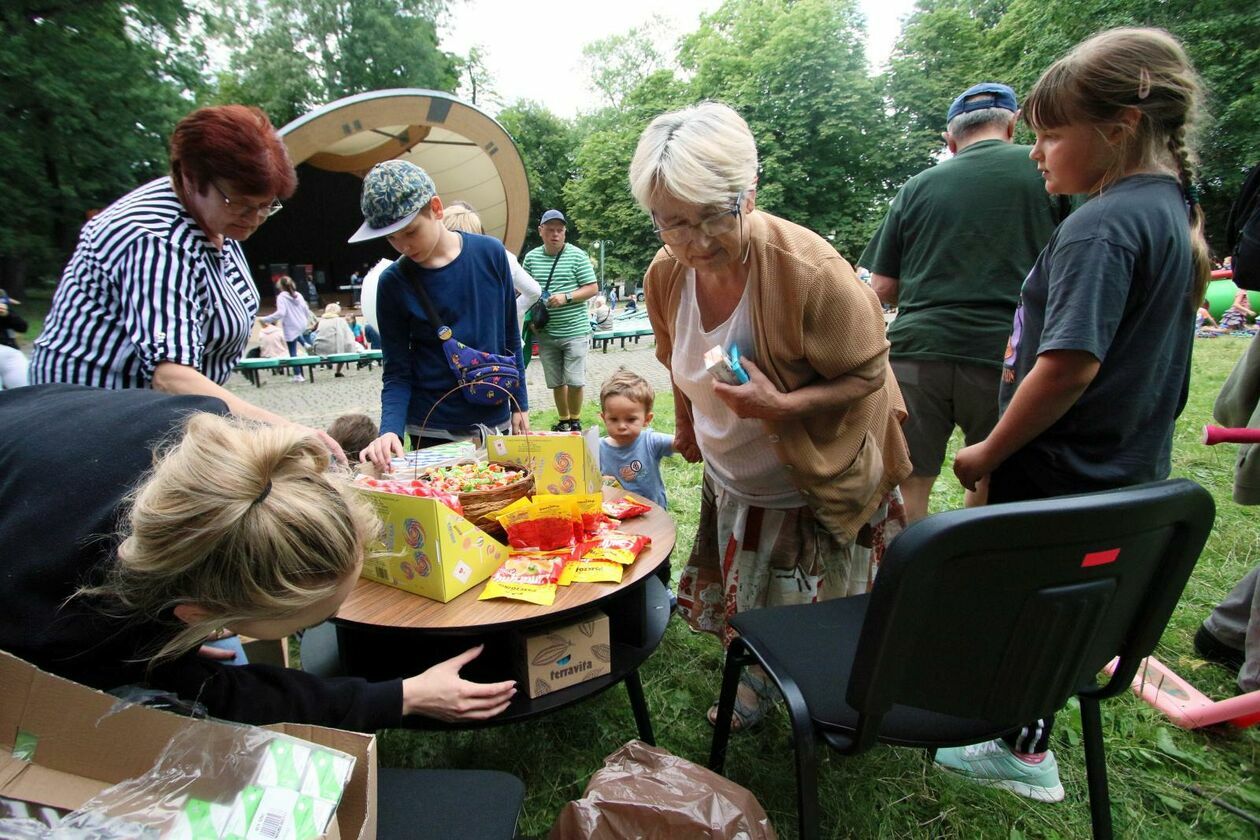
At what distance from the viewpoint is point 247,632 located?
973mm

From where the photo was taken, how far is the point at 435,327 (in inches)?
87.0

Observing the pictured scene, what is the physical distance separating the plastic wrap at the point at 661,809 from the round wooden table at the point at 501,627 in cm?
25

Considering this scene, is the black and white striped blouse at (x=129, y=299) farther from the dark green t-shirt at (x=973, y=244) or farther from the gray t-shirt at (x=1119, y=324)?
the dark green t-shirt at (x=973, y=244)

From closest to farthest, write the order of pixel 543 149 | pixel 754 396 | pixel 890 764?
pixel 754 396 < pixel 890 764 < pixel 543 149

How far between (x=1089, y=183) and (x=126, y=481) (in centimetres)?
185

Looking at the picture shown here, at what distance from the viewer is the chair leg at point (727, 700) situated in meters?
1.50

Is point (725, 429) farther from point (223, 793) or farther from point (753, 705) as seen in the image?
point (223, 793)

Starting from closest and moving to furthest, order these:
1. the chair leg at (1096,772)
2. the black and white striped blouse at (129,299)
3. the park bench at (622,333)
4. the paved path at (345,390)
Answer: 1. the chair leg at (1096,772)
2. the black and white striped blouse at (129,299)
3. the paved path at (345,390)
4. the park bench at (622,333)

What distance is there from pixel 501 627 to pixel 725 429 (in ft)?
2.41

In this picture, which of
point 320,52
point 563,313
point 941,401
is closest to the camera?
point 941,401

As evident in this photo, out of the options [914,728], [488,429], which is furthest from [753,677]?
[488,429]

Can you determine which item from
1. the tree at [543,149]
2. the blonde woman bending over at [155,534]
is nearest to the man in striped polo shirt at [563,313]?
the blonde woman bending over at [155,534]

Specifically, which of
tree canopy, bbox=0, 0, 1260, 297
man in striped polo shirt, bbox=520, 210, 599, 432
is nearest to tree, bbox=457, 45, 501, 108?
tree canopy, bbox=0, 0, 1260, 297

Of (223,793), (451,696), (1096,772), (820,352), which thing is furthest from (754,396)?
(223,793)
